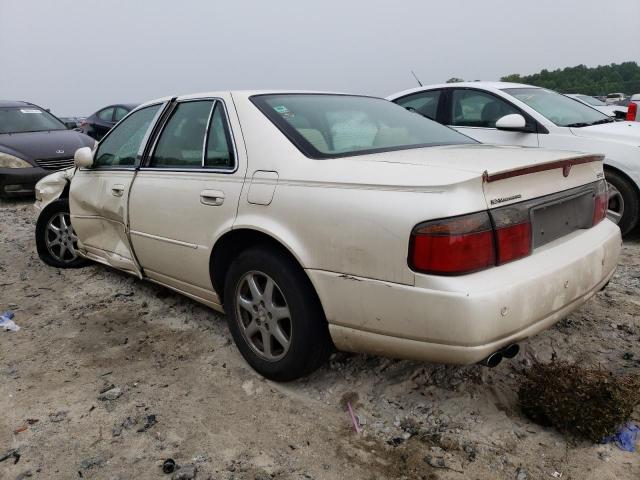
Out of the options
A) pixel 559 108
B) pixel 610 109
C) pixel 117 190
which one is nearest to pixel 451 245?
pixel 117 190

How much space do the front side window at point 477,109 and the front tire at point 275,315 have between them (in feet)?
12.5

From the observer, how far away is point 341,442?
226cm

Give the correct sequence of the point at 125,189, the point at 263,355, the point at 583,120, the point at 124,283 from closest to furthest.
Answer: the point at 263,355 → the point at 125,189 → the point at 124,283 → the point at 583,120

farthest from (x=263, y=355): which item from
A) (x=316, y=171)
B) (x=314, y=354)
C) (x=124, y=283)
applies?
(x=124, y=283)

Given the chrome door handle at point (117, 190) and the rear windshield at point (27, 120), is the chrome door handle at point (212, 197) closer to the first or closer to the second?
the chrome door handle at point (117, 190)

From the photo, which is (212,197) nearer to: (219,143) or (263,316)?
(219,143)

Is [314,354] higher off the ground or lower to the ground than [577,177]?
lower

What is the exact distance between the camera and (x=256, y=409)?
2.52m

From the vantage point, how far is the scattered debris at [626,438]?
213cm

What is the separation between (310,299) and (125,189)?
181cm

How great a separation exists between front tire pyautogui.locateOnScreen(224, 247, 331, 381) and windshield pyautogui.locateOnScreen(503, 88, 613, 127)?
12.7 ft

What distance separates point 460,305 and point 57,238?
4.06 metres

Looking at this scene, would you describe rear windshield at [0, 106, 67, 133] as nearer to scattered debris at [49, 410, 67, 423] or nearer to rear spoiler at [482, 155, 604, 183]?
scattered debris at [49, 410, 67, 423]

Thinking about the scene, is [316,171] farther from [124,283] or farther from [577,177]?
[124,283]
